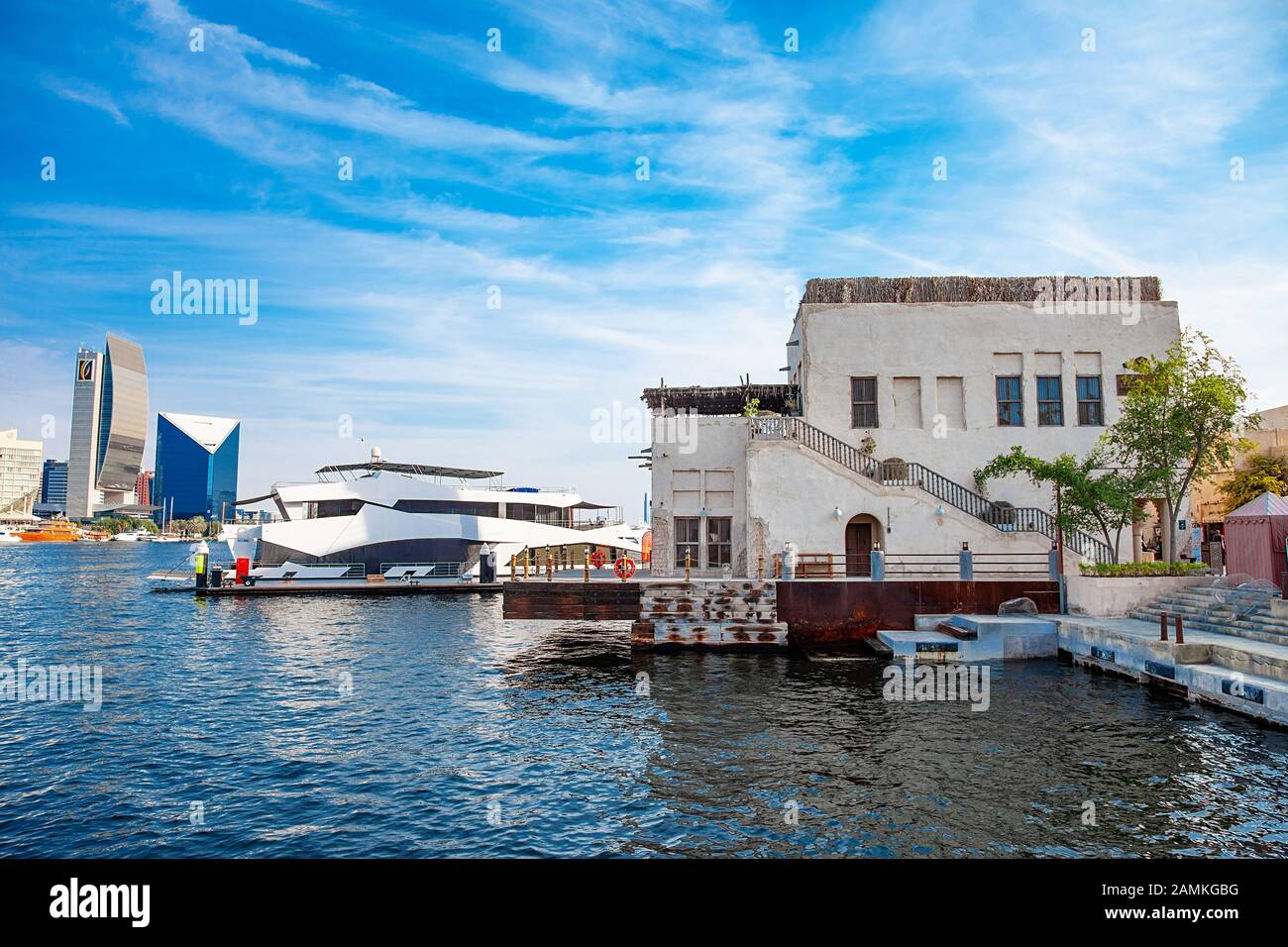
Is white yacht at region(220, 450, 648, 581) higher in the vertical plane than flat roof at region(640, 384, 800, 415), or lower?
lower

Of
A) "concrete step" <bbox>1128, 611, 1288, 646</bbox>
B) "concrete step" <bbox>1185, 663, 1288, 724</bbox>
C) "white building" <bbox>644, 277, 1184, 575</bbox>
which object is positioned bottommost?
"concrete step" <bbox>1185, 663, 1288, 724</bbox>

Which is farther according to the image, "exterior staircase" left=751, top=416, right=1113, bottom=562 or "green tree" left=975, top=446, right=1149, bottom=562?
"exterior staircase" left=751, top=416, right=1113, bottom=562

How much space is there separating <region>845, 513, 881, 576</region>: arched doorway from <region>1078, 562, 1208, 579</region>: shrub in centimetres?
724

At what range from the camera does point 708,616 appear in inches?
906

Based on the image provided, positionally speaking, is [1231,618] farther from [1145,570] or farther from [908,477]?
[908,477]

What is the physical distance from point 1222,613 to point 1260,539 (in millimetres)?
2336

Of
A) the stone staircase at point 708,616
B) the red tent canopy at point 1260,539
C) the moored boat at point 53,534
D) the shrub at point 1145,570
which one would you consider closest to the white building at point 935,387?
the stone staircase at point 708,616

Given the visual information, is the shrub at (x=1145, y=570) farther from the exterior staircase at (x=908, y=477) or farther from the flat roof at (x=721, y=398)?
the flat roof at (x=721, y=398)

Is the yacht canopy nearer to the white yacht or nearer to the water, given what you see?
the white yacht

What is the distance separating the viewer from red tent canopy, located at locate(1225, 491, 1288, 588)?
58.7ft

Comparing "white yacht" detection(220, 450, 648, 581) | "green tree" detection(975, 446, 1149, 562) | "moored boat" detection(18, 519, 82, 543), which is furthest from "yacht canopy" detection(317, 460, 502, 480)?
"moored boat" detection(18, 519, 82, 543)
